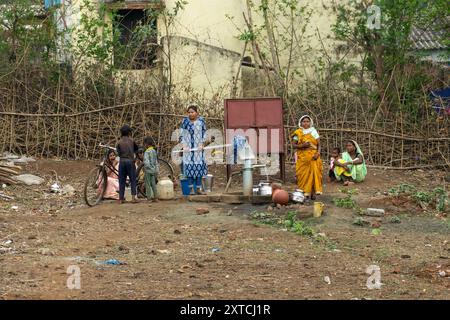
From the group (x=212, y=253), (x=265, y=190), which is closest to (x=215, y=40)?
(x=265, y=190)

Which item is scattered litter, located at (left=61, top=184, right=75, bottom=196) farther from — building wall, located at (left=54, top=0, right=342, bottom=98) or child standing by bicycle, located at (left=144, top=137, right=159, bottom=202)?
building wall, located at (left=54, top=0, right=342, bottom=98)

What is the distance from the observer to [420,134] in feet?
51.4

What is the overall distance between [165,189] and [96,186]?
117 cm

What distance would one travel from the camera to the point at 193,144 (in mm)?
12320

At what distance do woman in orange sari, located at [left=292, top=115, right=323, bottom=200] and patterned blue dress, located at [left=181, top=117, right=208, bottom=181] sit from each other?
1439 mm

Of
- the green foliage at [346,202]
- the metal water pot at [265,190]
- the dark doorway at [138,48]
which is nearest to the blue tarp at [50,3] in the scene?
the dark doorway at [138,48]

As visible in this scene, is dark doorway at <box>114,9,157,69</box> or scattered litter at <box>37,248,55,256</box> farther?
dark doorway at <box>114,9,157,69</box>

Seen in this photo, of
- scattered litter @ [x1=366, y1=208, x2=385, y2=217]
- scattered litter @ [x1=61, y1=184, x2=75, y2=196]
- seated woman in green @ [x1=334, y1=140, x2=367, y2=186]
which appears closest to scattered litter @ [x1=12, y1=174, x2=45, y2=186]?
scattered litter @ [x1=61, y1=184, x2=75, y2=196]

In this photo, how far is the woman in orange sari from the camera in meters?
11.7

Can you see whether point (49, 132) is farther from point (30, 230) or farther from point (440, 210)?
point (440, 210)

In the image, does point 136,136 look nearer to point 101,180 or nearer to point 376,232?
point 101,180

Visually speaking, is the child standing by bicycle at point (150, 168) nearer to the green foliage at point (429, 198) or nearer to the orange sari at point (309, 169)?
the orange sari at point (309, 169)

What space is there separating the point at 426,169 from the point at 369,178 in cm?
183

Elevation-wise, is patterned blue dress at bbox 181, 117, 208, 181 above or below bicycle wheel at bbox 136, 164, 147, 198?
above
